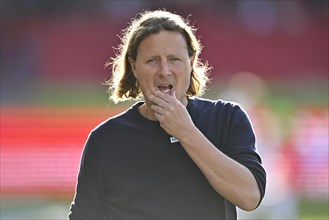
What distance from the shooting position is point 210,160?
3092 mm

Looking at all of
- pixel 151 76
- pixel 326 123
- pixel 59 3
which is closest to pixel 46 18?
pixel 59 3

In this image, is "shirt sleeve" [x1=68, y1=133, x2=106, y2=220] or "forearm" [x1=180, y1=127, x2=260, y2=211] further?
"shirt sleeve" [x1=68, y1=133, x2=106, y2=220]

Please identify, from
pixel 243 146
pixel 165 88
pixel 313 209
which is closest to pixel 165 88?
pixel 165 88

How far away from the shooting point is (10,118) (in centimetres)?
1733

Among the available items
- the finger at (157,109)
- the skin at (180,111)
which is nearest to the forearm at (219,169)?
the skin at (180,111)

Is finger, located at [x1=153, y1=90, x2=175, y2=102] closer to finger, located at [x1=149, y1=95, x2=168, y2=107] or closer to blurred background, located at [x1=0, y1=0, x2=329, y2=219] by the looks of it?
finger, located at [x1=149, y1=95, x2=168, y2=107]

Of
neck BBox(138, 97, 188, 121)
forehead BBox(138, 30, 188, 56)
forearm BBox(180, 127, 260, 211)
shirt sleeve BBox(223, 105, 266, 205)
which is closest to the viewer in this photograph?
forearm BBox(180, 127, 260, 211)

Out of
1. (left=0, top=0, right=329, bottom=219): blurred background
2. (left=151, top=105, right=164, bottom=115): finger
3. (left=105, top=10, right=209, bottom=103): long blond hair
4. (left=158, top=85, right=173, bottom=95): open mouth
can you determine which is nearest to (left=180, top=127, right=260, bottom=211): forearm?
(left=151, top=105, right=164, bottom=115): finger

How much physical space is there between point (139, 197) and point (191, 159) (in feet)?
0.77

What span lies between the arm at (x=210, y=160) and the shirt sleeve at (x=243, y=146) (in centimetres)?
Answer: 7

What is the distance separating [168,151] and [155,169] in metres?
0.09

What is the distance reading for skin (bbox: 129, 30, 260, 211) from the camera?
3102 millimetres

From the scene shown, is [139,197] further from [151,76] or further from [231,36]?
[231,36]

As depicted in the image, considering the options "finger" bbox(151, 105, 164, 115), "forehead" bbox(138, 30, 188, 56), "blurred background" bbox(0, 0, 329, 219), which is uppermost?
"blurred background" bbox(0, 0, 329, 219)
